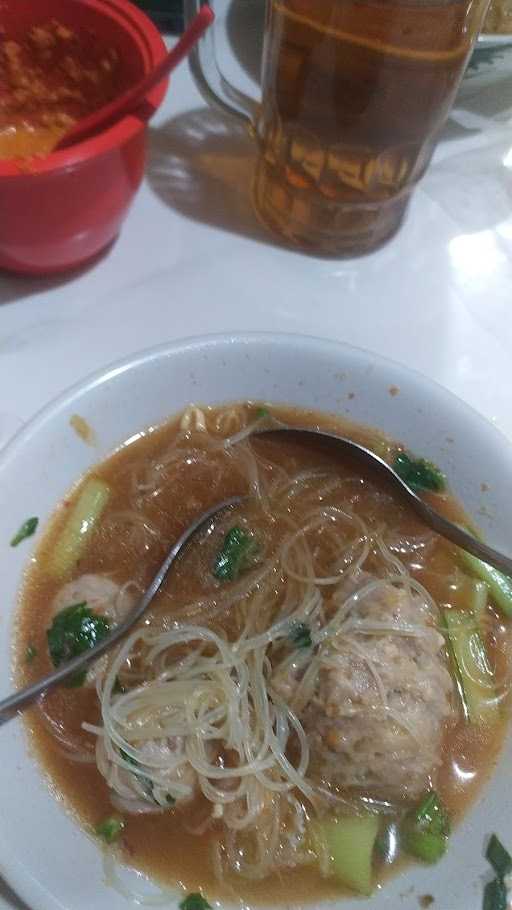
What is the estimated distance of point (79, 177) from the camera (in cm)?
127

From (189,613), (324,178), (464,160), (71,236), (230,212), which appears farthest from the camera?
(464,160)

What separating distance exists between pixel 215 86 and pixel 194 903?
5.42ft

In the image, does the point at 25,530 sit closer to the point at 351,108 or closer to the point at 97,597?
the point at 97,597

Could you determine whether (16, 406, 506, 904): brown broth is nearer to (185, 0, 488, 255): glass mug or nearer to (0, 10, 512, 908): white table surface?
(0, 10, 512, 908): white table surface

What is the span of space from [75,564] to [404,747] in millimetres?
587

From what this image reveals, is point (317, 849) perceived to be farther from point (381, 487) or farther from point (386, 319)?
point (386, 319)

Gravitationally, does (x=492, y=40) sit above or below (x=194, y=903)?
above

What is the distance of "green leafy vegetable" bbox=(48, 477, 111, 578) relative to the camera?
1249 millimetres

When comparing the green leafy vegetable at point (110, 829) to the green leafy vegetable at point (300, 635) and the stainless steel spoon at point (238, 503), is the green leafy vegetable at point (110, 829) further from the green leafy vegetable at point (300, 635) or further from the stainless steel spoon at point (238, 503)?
the green leafy vegetable at point (300, 635)

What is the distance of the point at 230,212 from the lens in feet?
5.57

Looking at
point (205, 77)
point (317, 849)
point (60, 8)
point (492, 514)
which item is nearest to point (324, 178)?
point (205, 77)

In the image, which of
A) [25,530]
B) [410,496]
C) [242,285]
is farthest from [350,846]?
[242,285]

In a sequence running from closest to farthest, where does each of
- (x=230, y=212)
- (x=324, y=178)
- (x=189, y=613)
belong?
1. (x=189, y=613)
2. (x=324, y=178)
3. (x=230, y=212)

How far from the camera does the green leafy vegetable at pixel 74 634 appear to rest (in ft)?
3.79
